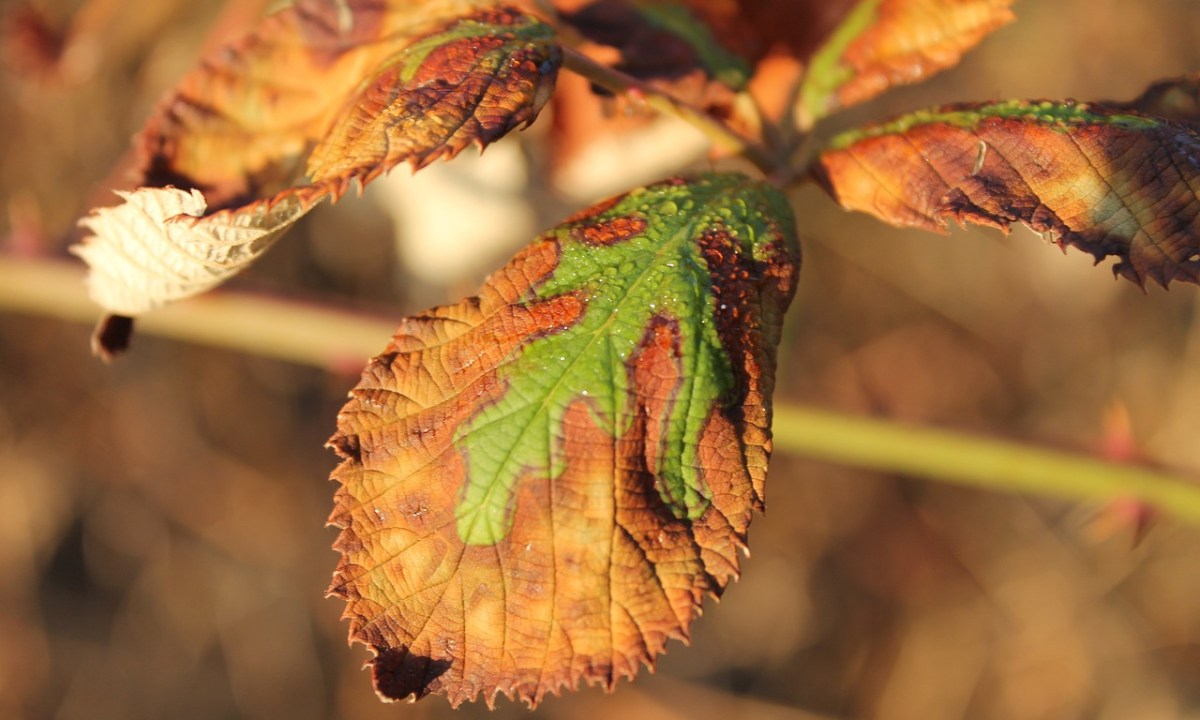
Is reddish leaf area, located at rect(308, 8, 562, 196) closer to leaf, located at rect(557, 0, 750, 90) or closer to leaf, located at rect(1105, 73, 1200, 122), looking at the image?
leaf, located at rect(557, 0, 750, 90)

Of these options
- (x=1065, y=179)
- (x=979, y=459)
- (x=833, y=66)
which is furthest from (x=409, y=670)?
(x=979, y=459)

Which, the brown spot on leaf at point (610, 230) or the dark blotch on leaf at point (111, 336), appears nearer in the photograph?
the brown spot on leaf at point (610, 230)

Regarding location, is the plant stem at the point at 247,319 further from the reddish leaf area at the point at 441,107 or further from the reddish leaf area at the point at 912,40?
the reddish leaf area at the point at 912,40

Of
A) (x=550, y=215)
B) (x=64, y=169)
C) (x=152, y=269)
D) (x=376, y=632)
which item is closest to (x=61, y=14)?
(x=64, y=169)

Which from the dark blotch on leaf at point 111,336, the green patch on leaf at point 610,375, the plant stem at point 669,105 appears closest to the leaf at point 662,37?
the plant stem at point 669,105

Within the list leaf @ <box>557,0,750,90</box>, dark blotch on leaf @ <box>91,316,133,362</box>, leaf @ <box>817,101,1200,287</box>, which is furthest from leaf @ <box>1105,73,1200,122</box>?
dark blotch on leaf @ <box>91,316,133,362</box>

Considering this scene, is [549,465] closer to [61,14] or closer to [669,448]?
[669,448]

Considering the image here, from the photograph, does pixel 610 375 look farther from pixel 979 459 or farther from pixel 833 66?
pixel 979 459
